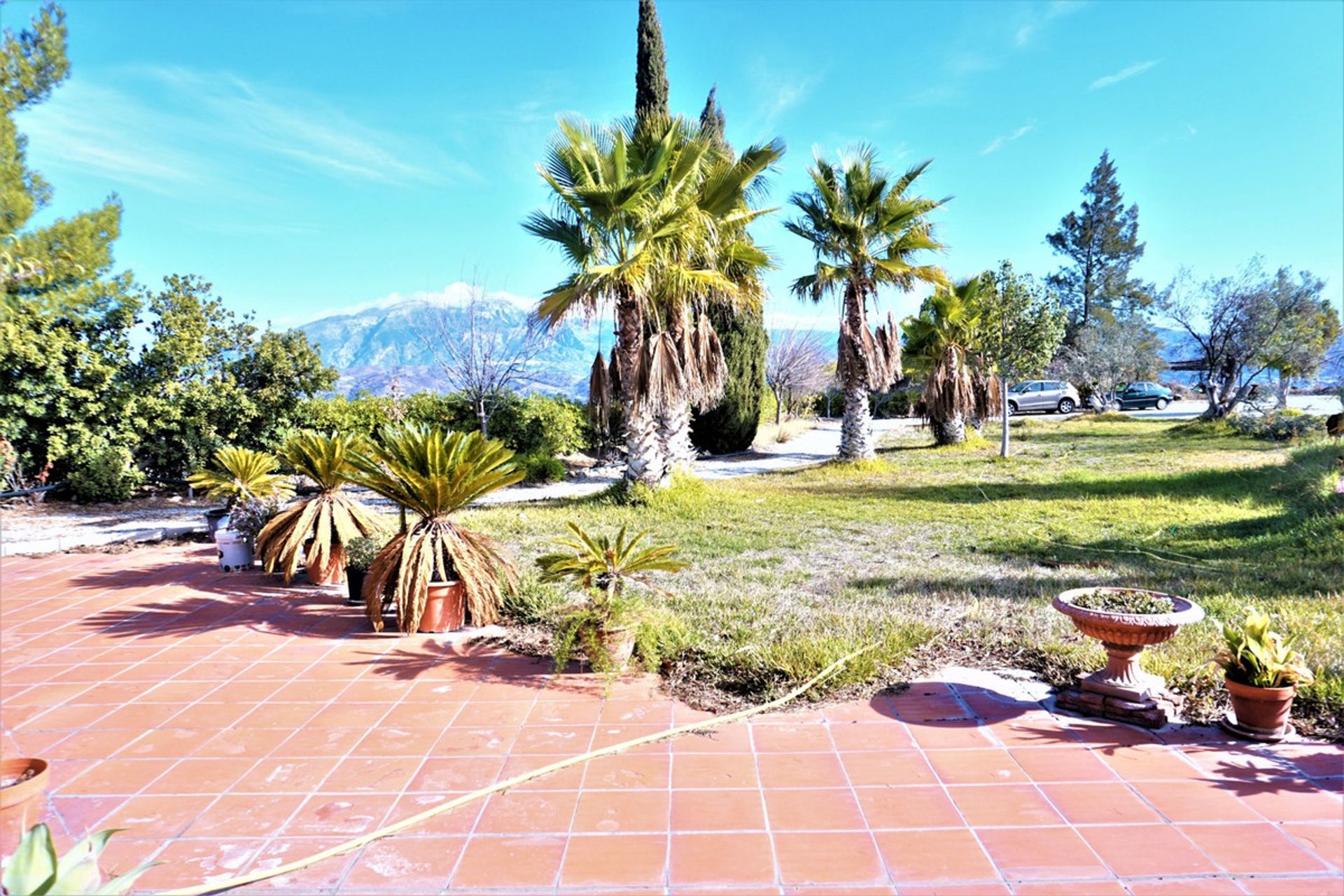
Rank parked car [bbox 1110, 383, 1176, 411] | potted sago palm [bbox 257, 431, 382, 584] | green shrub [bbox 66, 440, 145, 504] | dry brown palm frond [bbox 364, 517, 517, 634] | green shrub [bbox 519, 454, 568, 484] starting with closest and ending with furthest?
1. dry brown palm frond [bbox 364, 517, 517, 634]
2. potted sago palm [bbox 257, 431, 382, 584]
3. green shrub [bbox 66, 440, 145, 504]
4. green shrub [bbox 519, 454, 568, 484]
5. parked car [bbox 1110, 383, 1176, 411]

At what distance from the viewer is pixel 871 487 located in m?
12.0

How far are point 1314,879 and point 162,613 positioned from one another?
695cm

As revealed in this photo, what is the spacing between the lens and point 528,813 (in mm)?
2891

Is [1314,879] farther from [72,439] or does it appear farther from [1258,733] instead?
[72,439]

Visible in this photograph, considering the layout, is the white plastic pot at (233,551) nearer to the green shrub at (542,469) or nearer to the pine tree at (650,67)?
the green shrub at (542,469)

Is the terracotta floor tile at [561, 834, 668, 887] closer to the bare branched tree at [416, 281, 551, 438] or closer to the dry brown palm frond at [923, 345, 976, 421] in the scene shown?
the bare branched tree at [416, 281, 551, 438]

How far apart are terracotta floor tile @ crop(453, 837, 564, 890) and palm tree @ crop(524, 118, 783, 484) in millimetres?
7386

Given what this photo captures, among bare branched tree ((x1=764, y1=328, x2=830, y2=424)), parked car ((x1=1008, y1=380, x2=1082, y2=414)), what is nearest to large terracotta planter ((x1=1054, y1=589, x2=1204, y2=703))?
bare branched tree ((x1=764, y1=328, x2=830, y2=424))

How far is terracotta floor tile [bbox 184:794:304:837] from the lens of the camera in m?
2.80

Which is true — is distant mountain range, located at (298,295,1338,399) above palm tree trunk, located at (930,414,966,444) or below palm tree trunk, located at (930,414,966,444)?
above

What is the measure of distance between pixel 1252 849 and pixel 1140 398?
34768 mm

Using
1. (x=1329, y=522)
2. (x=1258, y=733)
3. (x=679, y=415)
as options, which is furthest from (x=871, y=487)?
(x=1258, y=733)

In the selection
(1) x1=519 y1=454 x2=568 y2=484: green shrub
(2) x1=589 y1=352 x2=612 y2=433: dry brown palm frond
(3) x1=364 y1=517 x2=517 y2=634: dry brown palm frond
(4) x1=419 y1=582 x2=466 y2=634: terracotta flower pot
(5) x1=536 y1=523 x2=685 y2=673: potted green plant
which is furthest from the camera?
(1) x1=519 y1=454 x2=568 y2=484: green shrub

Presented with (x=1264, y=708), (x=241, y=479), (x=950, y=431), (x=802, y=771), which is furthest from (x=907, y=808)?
(x=950, y=431)
